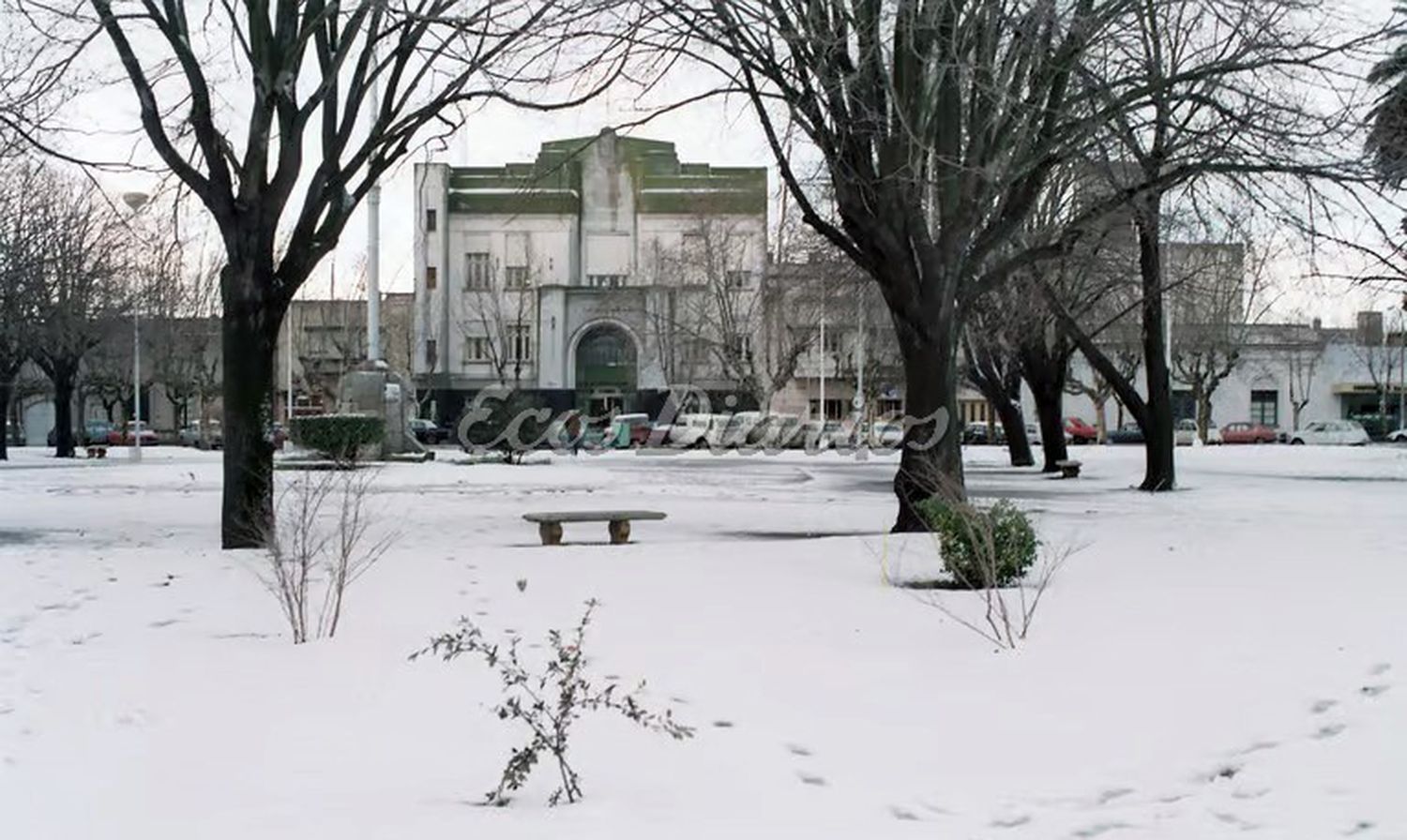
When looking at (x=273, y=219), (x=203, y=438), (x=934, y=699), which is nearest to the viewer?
(x=934, y=699)

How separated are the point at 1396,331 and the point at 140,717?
6797 cm

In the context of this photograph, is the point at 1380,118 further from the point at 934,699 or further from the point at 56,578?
the point at 56,578

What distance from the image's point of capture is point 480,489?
77.0ft

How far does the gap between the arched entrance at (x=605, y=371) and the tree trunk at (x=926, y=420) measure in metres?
50.9

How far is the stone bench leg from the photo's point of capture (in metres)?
13.4

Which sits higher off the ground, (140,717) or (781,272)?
(781,272)

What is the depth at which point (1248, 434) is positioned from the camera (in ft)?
204

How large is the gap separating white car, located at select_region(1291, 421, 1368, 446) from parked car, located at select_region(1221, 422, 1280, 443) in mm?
1320

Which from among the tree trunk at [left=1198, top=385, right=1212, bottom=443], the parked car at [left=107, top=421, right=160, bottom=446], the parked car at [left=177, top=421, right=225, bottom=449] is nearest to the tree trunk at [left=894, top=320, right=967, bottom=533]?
the parked car at [left=177, top=421, right=225, bottom=449]

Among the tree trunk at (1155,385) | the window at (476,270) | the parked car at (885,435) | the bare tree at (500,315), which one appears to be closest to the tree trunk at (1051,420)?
the tree trunk at (1155,385)

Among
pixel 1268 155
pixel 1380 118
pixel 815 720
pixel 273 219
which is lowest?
pixel 815 720

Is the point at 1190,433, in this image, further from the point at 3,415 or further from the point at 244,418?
the point at 244,418

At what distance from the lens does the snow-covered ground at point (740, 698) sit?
16.0 feet

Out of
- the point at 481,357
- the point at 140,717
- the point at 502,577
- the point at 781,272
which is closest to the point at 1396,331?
the point at 781,272
